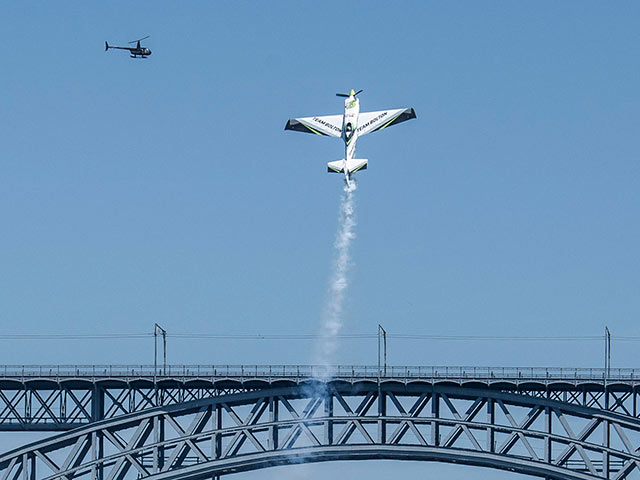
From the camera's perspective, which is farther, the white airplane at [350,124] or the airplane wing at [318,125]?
the airplane wing at [318,125]

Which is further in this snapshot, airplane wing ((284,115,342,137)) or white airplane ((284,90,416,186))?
airplane wing ((284,115,342,137))

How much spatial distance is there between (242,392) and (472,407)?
19.7 meters

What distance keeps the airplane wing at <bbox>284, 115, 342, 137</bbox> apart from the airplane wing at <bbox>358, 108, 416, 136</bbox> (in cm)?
211

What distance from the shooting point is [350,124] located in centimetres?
11319

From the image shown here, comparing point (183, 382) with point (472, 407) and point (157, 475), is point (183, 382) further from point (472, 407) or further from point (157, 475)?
point (472, 407)

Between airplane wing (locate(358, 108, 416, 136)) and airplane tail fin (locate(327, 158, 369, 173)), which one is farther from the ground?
airplane wing (locate(358, 108, 416, 136))

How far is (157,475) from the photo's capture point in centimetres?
11044

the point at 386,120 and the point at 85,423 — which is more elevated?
the point at 386,120

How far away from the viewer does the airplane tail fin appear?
11075 centimetres

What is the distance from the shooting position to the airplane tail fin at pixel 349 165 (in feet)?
363

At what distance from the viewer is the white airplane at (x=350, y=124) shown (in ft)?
365

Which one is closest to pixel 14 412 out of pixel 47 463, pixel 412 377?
pixel 47 463

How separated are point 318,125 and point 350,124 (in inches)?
301

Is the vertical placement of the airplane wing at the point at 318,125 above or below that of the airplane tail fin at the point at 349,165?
above
